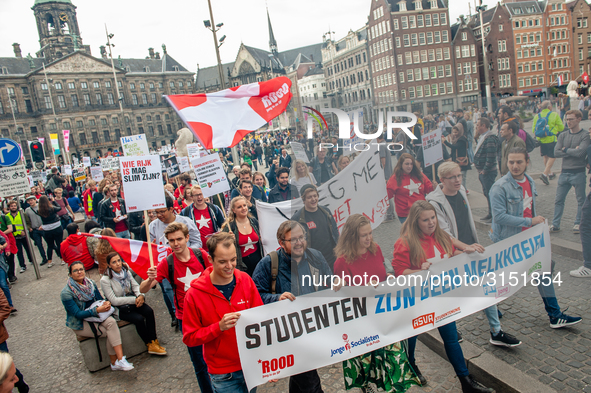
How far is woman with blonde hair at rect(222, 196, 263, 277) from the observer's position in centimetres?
482

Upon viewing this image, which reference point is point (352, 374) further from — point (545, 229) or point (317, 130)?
point (317, 130)

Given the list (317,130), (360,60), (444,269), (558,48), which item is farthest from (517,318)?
(558,48)

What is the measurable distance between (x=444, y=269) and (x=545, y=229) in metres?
1.32

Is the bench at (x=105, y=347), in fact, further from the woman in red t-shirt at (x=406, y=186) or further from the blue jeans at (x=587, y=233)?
the blue jeans at (x=587, y=233)

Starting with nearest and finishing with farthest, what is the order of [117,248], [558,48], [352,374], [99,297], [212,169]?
[352,374] → [99,297] → [117,248] → [212,169] → [558,48]

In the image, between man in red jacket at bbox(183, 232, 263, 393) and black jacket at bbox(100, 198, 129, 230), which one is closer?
man in red jacket at bbox(183, 232, 263, 393)

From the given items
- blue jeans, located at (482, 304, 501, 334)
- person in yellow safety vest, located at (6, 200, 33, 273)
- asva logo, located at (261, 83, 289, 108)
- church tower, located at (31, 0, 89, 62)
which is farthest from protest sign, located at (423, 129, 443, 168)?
church tower, located at (31, 0, 89, 62)

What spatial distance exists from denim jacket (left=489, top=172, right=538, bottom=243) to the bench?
4.43m

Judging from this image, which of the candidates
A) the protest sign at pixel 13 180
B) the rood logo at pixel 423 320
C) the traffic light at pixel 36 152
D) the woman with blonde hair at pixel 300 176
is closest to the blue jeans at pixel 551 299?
the rood logo at pixel 423 320

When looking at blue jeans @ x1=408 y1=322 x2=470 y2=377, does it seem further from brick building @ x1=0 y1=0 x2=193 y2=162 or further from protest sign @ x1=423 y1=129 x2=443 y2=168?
brick building @ x1=0 y1=0 x2=193 y2=162

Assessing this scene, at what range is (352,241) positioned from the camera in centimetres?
294

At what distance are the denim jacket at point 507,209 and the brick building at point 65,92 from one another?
298 feet

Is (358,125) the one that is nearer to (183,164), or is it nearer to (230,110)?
(230,110)

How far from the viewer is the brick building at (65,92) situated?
271 feet
